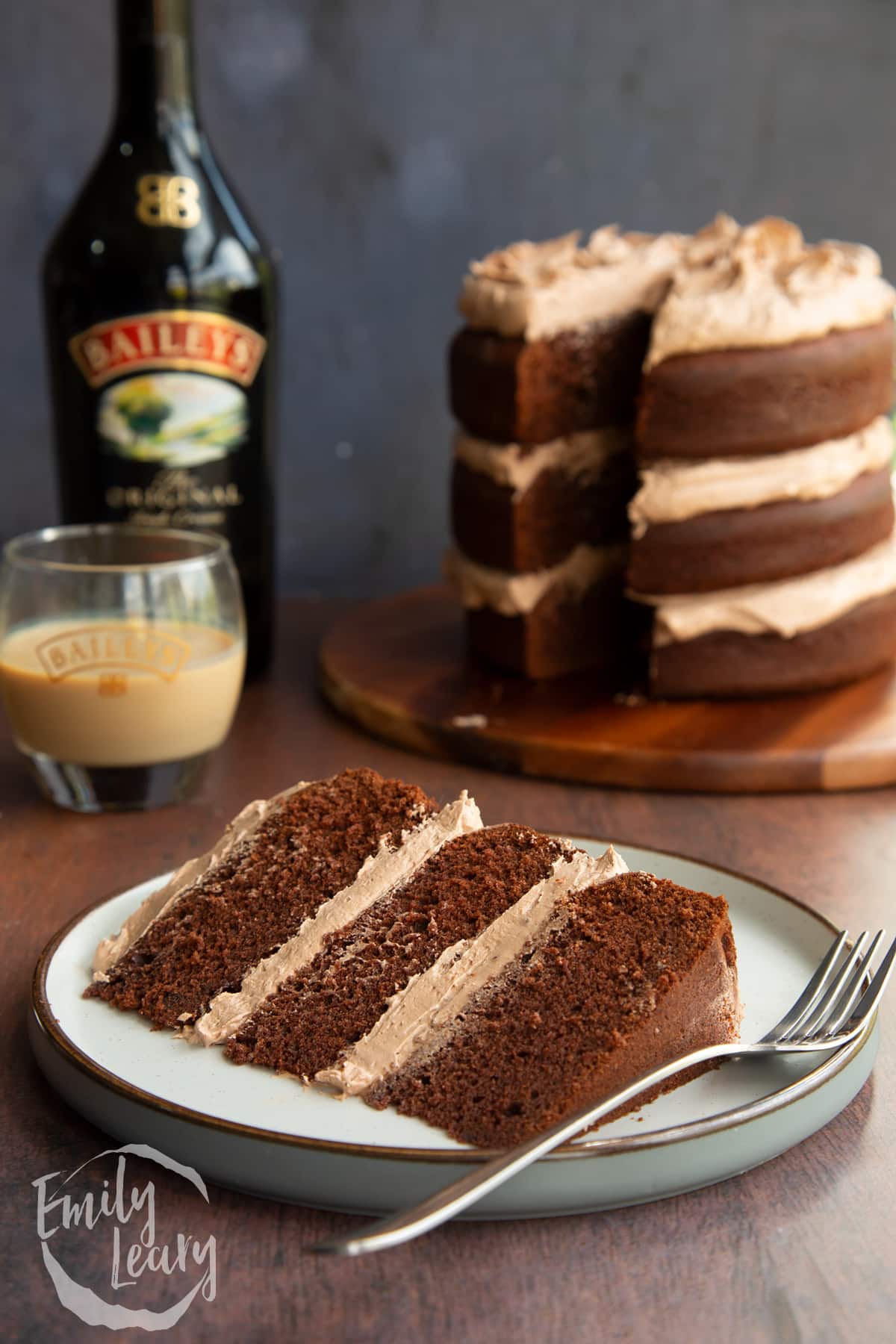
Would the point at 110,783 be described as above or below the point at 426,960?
below

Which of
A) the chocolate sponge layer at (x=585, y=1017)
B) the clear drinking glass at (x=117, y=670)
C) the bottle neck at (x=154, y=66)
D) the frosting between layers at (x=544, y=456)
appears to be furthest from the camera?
the frosting between layers at (x=544, y=456)

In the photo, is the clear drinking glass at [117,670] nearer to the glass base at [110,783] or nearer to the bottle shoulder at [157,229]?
the glass base at [110,783]

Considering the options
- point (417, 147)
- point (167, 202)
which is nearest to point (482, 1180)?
point (167, 202)

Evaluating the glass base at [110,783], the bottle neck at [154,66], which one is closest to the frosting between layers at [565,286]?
the bottle neck at [154,66]

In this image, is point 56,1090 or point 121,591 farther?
point 121,591

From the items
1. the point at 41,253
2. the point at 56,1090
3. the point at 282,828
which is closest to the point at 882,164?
the point at 41,253

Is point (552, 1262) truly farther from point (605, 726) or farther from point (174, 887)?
point (605, 726)

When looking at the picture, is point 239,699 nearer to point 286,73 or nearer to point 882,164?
point 286,73
